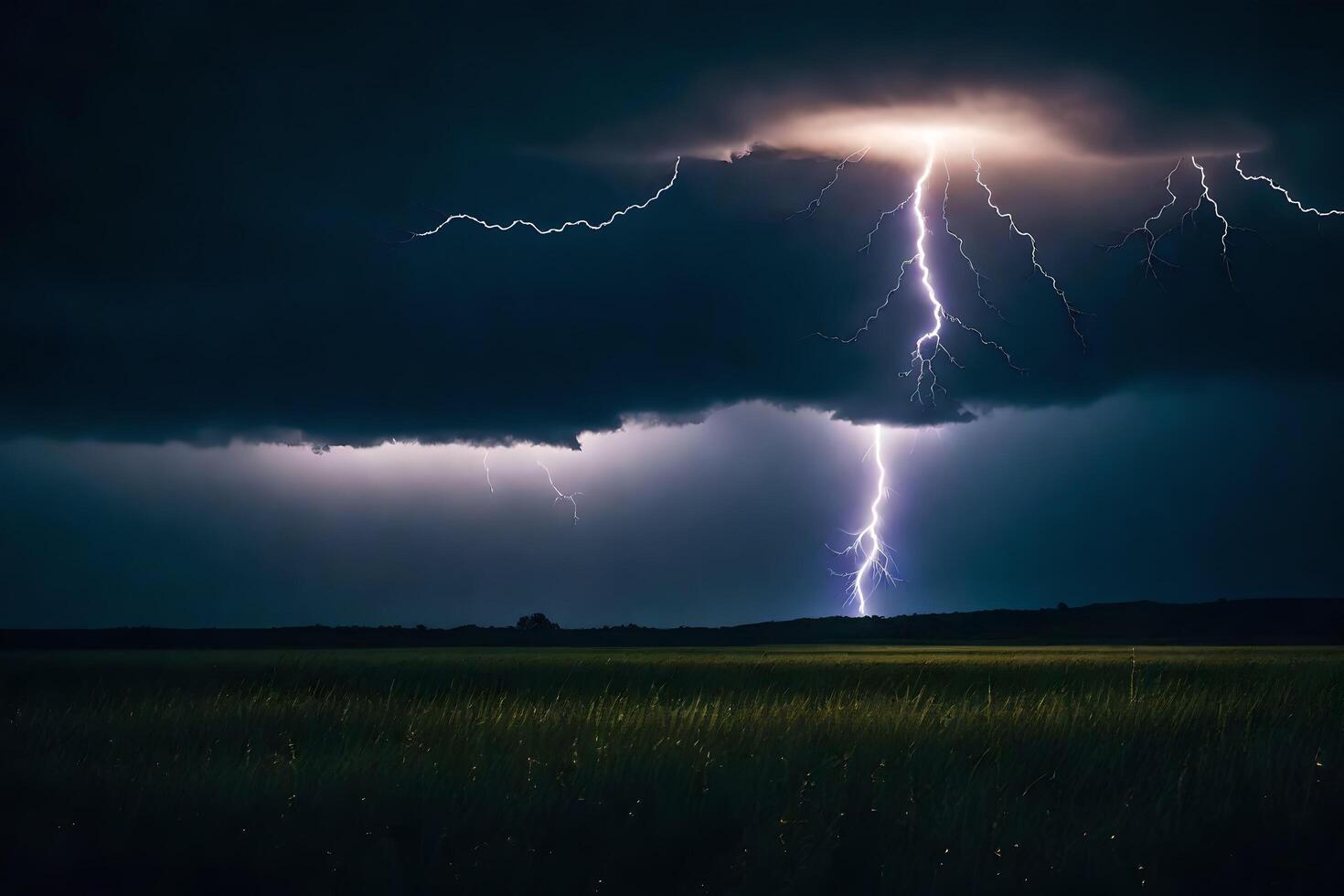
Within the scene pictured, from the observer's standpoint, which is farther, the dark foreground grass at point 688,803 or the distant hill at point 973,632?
the distant hill at point 973,632

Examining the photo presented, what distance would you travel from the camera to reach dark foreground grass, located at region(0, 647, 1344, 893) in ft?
24.9

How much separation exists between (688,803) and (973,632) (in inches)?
4104

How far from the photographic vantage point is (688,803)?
337 inches

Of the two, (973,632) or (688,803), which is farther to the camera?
(973,632)

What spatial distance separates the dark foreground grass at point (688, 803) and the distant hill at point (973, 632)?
78.8 m

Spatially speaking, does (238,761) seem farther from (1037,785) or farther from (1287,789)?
(1287,789)

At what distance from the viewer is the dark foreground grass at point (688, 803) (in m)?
7.59

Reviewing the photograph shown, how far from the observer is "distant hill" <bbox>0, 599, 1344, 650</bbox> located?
95812 millimetres

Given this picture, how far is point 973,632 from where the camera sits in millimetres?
108562

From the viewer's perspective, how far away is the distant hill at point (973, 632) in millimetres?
95812

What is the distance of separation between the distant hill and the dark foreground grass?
78.8 metres

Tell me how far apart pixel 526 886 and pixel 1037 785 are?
434 centimetres

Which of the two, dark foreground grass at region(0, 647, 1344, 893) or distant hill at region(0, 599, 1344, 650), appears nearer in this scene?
dark foreground grass at region(0, 647, 1344, 893)

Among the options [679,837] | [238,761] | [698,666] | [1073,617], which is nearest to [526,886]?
[679,837]
